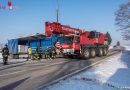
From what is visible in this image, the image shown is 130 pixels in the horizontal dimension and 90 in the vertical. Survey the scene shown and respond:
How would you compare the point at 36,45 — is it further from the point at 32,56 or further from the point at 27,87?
the point at 27,87

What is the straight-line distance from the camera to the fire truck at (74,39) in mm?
26531

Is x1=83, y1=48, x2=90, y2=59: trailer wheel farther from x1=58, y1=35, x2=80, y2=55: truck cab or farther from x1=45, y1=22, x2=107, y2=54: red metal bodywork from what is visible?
x1=58, y1=35, x2=80, y2=55: truck cab

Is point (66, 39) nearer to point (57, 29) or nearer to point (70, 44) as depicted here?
point (70, 44)

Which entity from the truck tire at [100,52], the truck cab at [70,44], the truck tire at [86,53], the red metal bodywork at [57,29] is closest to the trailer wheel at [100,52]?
the truck tire at [100,52]

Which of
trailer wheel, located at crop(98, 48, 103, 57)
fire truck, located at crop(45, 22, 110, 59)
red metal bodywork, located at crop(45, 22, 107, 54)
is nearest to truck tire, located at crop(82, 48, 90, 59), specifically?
fire truck, located at crop(45, 22, 110, 59)

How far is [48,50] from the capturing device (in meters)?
27.9

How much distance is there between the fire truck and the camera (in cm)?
2653

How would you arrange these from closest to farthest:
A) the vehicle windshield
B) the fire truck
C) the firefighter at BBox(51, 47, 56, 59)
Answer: the fire truck
the vehicle windshield
the firefighter at BBox(51, 47, 56, 59)

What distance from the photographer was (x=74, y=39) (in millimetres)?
26375

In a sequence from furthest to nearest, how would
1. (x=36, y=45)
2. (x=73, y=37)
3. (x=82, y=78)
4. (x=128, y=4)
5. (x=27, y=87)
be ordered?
(x=128, y=4), (x=36, y=45), (x=73, y=37), (x=82, y=78), (x=27, y=87)

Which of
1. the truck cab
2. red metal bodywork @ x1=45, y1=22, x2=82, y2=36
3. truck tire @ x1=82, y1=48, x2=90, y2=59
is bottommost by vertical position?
truck tire @ x1=82, y1=48, x2=90, y2=59

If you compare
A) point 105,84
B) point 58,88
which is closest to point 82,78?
point 105,84

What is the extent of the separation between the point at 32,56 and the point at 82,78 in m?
16.0

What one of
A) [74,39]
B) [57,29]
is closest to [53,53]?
[57,29]
